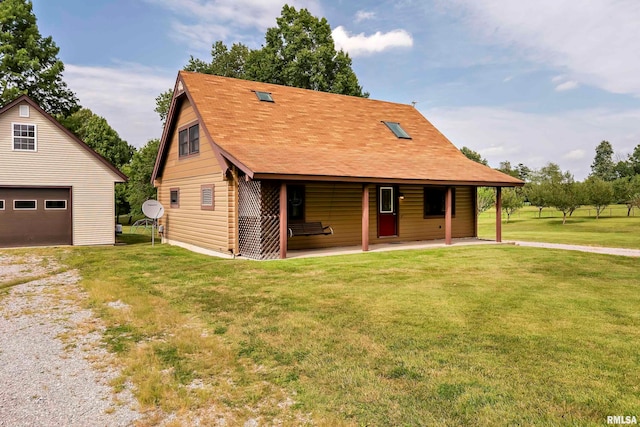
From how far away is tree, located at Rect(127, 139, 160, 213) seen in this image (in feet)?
105

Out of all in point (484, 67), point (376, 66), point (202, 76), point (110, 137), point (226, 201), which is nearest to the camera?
point (226, 201)

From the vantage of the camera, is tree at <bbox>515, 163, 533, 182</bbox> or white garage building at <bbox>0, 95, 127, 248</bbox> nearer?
white garage building at <bbox>0, 95, 127, 248</bbox>

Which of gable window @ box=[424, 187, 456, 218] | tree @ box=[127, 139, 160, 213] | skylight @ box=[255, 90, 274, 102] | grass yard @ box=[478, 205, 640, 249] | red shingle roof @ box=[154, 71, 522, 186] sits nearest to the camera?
red shingle roof @ box=[154, 71, 522, 186]

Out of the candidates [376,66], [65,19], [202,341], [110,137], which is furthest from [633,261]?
[110,137]

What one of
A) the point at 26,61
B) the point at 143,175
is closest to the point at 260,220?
the point at 143,175

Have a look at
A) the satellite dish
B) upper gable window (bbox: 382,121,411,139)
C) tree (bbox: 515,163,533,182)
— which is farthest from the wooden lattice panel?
tree (bbox: 515,163,533,182)

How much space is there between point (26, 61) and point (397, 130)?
988 inches

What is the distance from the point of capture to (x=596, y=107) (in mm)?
27344

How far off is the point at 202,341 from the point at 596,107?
103 ft

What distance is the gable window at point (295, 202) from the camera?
1363 cm

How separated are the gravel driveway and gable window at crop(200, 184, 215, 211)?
255 inches

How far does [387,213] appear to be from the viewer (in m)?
15.8

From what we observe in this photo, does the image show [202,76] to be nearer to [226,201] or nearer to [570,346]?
[226,201]

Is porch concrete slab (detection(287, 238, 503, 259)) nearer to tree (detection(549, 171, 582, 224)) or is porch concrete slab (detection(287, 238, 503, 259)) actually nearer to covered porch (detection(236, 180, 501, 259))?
covered porch (detection(236, 180, 501, 259))
